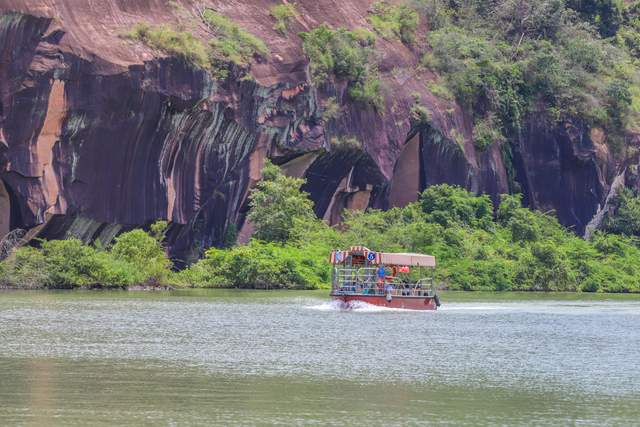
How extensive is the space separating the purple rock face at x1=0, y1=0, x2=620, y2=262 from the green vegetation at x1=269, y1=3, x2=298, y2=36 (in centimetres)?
41

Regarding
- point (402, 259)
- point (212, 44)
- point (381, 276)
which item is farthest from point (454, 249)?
point (381, 276)

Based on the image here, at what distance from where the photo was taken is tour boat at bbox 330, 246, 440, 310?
42.6 meters

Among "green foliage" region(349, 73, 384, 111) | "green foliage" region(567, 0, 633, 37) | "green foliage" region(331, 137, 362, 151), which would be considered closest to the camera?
"green foliage" region(331, 137, 362, 151)

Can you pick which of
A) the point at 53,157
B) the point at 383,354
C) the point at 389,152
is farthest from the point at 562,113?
the point at 383,354

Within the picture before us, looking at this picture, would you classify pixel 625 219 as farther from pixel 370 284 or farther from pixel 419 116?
pixel 370 284

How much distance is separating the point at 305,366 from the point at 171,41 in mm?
31220

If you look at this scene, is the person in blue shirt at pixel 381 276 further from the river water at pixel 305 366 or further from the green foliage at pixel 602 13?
the green foliage at pixel 602 13

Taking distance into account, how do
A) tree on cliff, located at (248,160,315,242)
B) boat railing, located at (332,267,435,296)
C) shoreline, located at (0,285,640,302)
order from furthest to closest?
tree on cliff, located at (248,160,315,242)
shoreline, located at (0,285,640,302)
boat railing, located at (332,267,435,296)

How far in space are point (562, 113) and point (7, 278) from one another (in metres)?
36.8

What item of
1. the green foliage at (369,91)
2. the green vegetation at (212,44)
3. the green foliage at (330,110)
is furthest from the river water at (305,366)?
the green foliage at (369,91)

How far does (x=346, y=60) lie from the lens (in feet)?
212

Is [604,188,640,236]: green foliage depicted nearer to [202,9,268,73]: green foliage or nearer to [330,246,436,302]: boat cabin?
[202,9,268,73]: green foliage

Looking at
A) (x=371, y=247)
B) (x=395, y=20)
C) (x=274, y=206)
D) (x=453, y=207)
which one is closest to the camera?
(x=274, y=206)

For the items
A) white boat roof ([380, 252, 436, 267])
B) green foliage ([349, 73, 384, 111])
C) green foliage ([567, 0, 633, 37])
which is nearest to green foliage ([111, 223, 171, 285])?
white boat roof ([380, 252, 436, 267])
